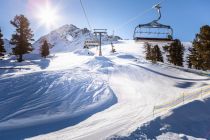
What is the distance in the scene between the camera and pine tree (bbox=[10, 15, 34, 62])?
186ft

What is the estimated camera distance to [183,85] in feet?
105

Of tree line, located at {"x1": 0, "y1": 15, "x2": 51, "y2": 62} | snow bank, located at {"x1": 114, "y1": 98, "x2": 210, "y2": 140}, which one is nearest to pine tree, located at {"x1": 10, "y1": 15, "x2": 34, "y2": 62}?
tree line, located at {"x1": 0, "y1": 15, "x2": 51, "y2": 62}

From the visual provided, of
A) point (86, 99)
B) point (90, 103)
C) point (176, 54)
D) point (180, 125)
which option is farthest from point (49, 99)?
point (176, 54)

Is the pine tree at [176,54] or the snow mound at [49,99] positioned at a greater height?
the pine tree at [176,54]

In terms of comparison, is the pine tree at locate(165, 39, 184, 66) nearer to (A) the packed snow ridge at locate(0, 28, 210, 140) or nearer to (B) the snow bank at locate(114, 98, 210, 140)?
(A) the packed snow ridge at locate(0, 28, 210, 140)

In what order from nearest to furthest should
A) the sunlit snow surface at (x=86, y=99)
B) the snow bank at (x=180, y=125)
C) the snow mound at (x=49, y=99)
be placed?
the snow bank at (x=180, y=125)
the sunlit snow surface at (x=86, y=99)
the snow mound at (x=49, y=99)

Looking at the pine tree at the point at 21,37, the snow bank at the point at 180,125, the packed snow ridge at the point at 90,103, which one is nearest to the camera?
the snow bank at the point at 180,125

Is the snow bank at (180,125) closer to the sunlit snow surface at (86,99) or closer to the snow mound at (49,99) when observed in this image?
the sunlit snow surface at (86,99)

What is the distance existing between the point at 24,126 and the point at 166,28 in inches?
492

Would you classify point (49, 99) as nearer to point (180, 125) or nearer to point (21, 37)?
point (180, 125)

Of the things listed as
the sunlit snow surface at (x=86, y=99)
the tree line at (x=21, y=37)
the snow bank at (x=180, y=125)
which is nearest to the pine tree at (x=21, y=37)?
the tree line at (x=21, y=37)

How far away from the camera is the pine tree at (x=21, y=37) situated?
2227 inches

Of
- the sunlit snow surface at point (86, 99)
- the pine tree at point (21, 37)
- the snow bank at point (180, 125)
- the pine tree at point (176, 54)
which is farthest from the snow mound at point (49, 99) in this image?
the pine tree at point (176, 54)

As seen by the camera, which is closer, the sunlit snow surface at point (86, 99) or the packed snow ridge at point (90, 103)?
the packed snow ridge at point (90, 103)
